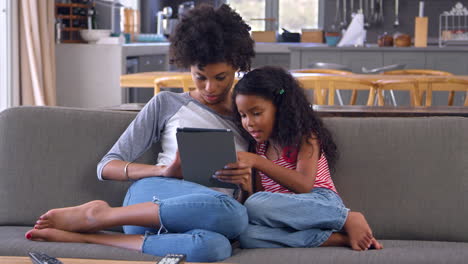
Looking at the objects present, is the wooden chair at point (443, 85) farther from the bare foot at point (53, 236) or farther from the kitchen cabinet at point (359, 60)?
the bare foot at point (53, 236)

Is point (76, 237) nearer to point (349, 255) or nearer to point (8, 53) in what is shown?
point (349, 255)

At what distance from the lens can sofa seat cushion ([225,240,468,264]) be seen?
1.76 meters

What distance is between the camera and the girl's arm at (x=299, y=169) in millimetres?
1924

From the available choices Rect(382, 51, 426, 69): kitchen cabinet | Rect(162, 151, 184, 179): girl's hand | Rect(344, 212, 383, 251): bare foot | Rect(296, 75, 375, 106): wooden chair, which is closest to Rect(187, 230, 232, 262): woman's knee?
Rect(162, 151, 184, 179): girl's hand

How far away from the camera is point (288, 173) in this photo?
6.41 ft

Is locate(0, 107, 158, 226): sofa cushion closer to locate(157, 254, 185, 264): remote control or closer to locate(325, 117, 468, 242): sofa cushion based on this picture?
locate(325, 117, 468, 242): sofa cushion

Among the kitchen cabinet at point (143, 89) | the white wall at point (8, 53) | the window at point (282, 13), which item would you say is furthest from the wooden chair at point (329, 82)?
the window at point (282, 13)

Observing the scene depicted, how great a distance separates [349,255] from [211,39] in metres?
0.76

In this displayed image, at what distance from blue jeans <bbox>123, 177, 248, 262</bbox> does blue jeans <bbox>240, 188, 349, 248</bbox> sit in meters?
0.07

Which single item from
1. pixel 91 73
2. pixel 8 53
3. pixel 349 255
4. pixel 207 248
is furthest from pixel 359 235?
pixel 91 73

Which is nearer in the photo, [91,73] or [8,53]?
[8,53]

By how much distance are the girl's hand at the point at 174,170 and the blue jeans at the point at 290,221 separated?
218mm

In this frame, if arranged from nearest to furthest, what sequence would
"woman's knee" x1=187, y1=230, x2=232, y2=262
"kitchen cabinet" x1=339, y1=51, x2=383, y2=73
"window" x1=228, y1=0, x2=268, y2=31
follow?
"woman's knee" x1=187, y1=230, x2=232, y2=262, "kitchen cabinet" x1=339, y1=51, x2=383, y2=73, "window" x1=228, y1=0, x2=268, y2=31

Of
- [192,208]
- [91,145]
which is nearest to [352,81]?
[91,145]
